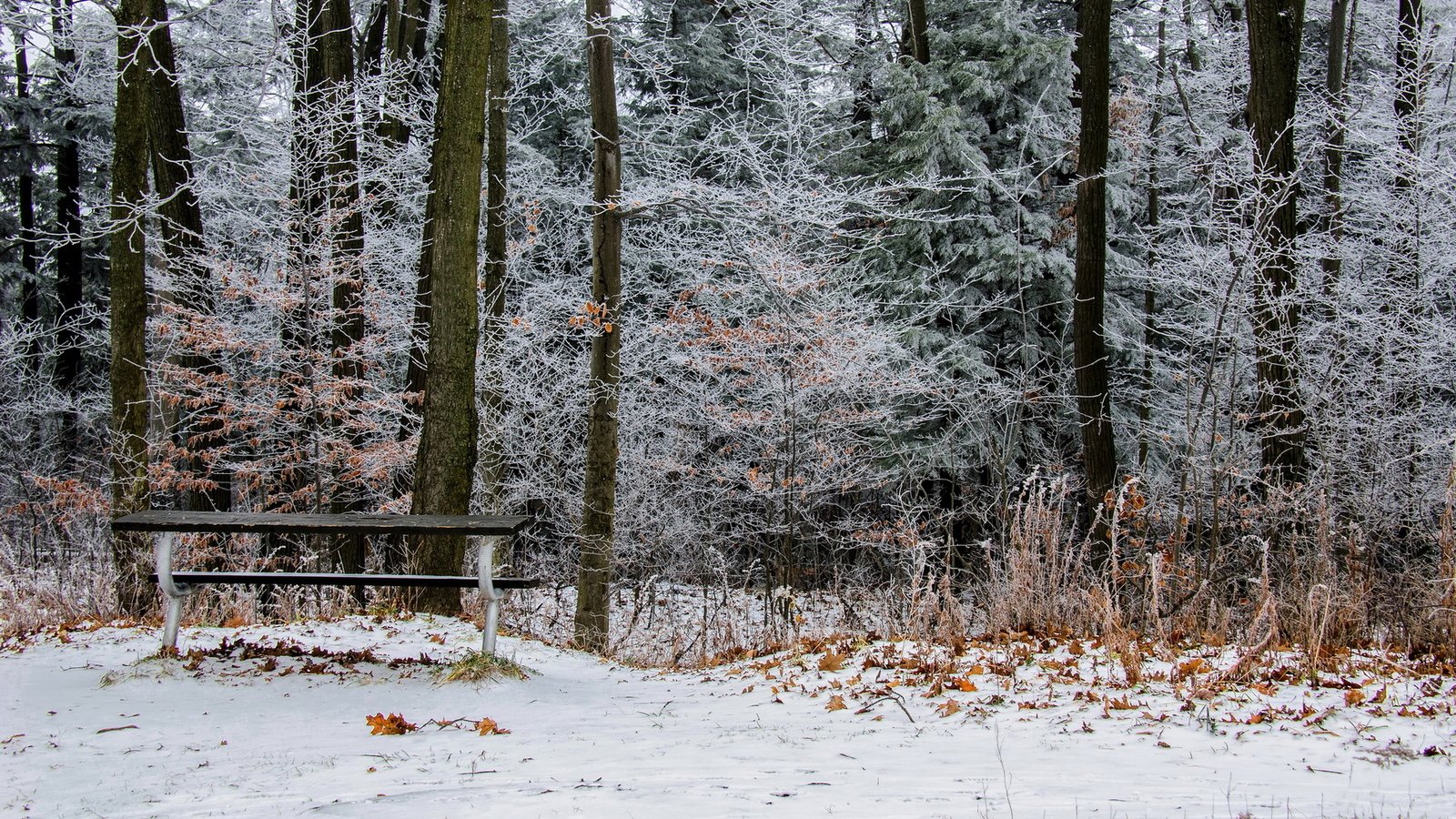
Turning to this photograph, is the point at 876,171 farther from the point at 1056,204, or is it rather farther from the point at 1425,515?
the point at 1425,515

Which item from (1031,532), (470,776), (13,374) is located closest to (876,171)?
(1031,532)

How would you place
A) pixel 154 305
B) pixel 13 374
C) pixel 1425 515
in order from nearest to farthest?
1. pixel 1425 515
2. pixel 154 305
3. pixel 13 374

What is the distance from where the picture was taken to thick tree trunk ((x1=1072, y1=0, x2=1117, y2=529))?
9969 millimetres

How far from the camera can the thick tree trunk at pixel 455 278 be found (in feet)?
22.9

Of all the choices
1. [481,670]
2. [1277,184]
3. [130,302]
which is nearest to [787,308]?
[1277,184]

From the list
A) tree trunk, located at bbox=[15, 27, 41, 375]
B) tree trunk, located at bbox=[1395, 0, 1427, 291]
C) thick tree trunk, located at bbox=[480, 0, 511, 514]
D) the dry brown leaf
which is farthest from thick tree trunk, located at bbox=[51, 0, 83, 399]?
tree trunk, located at bbox=[1395, 0, 1427, 291]

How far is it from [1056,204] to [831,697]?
11615 mm

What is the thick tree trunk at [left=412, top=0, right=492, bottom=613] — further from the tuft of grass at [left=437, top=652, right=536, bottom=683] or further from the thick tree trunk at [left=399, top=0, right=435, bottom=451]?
the thick tree trunk at [left=399, top=0, right=435, bottom=451]

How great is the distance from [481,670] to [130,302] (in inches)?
204

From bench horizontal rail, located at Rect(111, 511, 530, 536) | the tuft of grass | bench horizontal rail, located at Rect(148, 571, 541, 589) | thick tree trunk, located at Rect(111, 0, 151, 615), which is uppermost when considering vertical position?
thick tree trunk, located at Rect(111, 0, 151, 615)

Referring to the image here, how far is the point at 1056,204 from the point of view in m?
14.2

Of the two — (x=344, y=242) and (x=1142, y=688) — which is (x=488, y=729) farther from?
(x=344, y=242)

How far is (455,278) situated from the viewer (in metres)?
7.04

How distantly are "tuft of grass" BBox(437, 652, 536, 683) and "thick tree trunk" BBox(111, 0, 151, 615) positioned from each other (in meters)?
4.22
